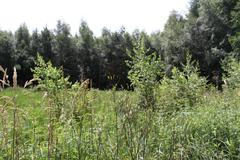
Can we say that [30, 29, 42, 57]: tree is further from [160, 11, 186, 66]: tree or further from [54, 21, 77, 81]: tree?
[160, 11, 186, 66]: tree

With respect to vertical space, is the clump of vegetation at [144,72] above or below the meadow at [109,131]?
above

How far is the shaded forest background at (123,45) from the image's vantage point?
34156 mm

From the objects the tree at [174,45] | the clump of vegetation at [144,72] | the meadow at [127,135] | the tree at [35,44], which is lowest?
the meadow at [127,135]

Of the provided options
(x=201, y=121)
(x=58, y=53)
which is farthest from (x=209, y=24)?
(x=201, y=121)

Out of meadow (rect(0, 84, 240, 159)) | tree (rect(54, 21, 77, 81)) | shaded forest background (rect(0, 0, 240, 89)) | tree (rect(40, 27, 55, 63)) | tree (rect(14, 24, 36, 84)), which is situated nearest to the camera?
meadow (rect(0, 84, 240, 159))

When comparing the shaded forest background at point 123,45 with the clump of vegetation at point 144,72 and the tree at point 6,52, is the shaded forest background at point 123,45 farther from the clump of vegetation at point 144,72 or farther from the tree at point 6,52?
the clump of vegetation at point 144,72

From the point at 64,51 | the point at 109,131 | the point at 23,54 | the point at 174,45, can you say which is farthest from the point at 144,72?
the point at 64,51

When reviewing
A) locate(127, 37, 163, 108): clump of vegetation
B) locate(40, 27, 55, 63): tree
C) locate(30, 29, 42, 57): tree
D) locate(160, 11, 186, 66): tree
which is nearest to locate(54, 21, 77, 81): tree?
locate(40, 27, 55, 63): tree

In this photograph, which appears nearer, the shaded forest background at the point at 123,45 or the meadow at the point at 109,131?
the meadow at the point at 109,131

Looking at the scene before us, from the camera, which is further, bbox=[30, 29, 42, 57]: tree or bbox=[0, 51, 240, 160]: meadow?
bbox=[30, 29, 42, 57]: tree

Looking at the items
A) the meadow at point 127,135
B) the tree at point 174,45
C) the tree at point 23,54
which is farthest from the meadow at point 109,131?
the tree at point 23,54

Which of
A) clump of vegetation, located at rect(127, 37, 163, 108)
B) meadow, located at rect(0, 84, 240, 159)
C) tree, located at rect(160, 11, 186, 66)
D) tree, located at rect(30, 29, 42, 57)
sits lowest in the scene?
meadow, located at rect(0, 84, 240, 159)

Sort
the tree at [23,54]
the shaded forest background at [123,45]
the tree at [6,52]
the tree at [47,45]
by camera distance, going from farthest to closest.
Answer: the tree at [47,45] < the tree at [6,52] < the tree at [23,54] < the shaded forest background at [123,45]

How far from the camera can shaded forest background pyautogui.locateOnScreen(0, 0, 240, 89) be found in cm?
3416
